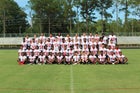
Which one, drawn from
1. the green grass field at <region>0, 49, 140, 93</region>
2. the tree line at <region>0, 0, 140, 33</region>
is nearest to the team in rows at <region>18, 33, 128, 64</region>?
the green grass field at <region>0, 49, 140, 93</region>

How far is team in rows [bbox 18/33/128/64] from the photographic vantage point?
26281 mm

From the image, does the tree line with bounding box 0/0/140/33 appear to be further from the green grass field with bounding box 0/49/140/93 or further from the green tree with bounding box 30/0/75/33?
the green grass field with bounding box 0/49/140/93

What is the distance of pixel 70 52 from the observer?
2645 cm

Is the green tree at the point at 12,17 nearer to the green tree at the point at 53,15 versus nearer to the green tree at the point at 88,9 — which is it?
the green tree at the point at 53,15

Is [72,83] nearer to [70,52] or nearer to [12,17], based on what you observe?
[70,52]

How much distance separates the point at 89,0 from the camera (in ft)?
289

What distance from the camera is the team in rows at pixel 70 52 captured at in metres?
26.3

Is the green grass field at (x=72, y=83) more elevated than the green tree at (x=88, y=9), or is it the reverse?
the green tree at (x=88, y=9)

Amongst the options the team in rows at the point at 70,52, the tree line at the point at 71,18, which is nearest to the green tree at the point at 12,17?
the tree line at the point at 71,18

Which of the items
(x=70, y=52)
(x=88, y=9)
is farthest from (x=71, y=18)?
(x=70, y=52)

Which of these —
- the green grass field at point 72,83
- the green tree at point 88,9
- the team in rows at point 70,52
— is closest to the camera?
the green grass field at point 72,83

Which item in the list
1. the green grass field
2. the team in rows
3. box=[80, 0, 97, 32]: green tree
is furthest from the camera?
box=[80, 0, 97, 32]: green tree

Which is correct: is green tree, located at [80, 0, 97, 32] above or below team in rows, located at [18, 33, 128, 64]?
above

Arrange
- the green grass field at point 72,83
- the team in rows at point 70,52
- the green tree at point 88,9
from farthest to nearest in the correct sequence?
the green tree at point 88,9, the team in rows at point 70,52, the green grass field at point 72,83
